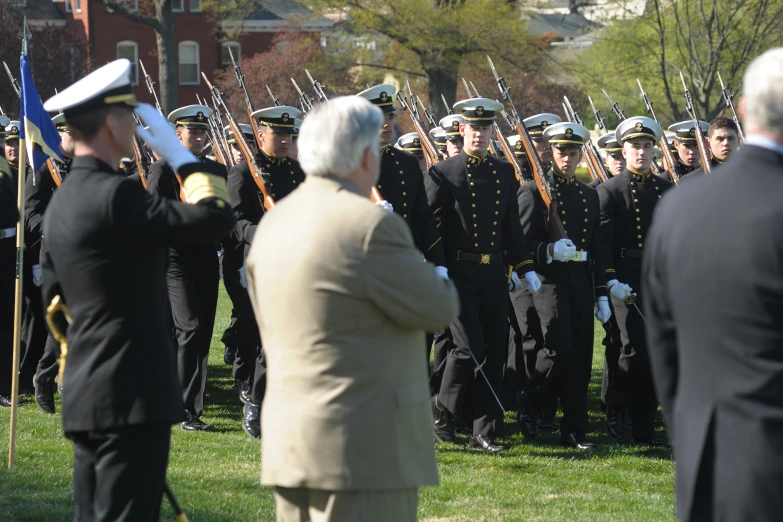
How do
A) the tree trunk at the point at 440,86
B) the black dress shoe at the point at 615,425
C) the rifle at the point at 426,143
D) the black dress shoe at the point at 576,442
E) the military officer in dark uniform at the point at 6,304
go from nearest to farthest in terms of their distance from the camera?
the black dress shoe at the point at 576,442
the black dress shoe at the point at 615,425
the military officer in dark uniform at the point at 6,304
the rifle at the point at 426,143
the tree trunk at the point at 440,86

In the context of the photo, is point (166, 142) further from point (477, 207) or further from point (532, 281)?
point (532, 281)

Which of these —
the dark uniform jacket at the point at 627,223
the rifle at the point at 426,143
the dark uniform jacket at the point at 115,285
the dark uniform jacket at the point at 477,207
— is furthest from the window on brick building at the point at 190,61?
the dark uniform jacket at the point at 115,285

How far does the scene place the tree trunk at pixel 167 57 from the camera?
3431 cm

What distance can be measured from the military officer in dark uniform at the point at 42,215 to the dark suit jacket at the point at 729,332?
7.07 metres

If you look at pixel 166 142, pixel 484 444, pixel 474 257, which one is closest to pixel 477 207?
pixel 474 257

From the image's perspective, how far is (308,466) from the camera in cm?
375

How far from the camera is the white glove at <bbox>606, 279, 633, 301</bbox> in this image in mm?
8891

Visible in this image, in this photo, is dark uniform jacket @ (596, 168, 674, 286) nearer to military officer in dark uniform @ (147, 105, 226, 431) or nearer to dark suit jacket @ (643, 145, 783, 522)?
military officer in dark uniform @ (147, 105, 226, 431)

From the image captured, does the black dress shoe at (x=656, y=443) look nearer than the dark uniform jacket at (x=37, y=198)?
Yes

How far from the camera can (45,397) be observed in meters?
9.70

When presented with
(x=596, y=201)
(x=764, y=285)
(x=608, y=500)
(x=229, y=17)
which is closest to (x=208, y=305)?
(x=596, y=201)

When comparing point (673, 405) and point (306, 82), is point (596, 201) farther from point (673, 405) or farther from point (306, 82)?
point (306, 82)

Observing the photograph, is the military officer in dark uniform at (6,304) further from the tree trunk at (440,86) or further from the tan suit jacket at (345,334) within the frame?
the tree trunk at (440,86)

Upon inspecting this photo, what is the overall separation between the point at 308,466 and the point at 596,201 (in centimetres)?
576
